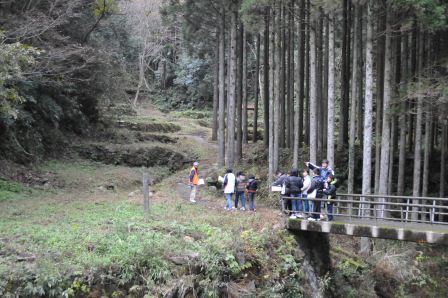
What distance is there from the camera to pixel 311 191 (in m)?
12.4

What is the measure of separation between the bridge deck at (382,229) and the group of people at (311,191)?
0.31 m

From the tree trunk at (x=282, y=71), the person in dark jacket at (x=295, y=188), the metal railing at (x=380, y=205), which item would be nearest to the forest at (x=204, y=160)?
the tree trunk at (x=282, y=71)

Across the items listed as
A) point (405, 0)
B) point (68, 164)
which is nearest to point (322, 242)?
point (405, 0)

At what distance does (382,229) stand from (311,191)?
2.13 metres

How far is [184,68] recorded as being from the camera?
46.1m

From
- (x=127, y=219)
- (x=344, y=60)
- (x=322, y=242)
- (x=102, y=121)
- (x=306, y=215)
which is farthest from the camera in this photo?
(x=102, y=121)

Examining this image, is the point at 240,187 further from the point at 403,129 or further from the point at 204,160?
the point at 204,160

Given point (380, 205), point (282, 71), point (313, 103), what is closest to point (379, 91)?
point (313, 103)

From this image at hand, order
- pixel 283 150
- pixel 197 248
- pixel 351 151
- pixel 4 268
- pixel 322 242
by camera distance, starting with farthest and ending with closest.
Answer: pixel 283 150, pixel 351 151, pixel 322 242, pixel 197 248, pixel 4 268

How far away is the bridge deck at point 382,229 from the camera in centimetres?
1052

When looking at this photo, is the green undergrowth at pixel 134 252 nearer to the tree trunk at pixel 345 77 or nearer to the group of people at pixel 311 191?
the group of people at pixel 311 191

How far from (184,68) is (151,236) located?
3769 cm

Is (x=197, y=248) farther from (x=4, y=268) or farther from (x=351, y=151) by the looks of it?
(x=351, y=151)

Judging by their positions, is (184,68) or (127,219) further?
A: (184,68)
